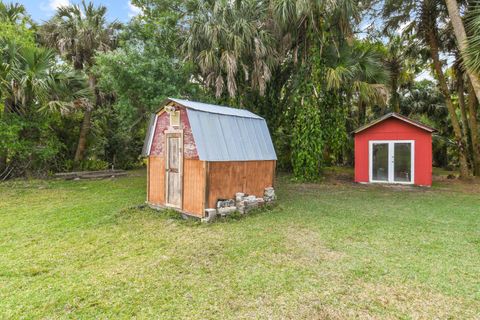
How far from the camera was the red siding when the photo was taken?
953 cm

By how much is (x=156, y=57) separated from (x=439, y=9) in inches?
424

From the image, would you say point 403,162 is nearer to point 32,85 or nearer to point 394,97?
point 394,97

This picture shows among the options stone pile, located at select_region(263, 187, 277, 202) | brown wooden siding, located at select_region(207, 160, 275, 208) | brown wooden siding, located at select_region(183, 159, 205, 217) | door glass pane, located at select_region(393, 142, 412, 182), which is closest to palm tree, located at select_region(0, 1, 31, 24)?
brown wooden siding, located at select_region(183, 159, 205, 217)

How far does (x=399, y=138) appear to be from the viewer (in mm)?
9914

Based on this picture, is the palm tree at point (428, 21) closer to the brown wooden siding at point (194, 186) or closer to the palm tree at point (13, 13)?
the brown wooden siding at point (194, 186)

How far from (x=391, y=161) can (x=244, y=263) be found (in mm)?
8706

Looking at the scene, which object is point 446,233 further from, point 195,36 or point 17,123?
point 17,123

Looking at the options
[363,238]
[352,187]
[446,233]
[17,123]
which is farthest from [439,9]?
[17,123]

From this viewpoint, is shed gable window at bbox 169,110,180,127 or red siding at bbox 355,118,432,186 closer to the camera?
shed gable window at bbox 169,110,180,127

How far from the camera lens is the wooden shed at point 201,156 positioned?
206 inches

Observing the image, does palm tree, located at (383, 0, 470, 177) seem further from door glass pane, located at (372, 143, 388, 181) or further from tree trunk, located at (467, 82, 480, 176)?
door glass pane, located at (372, 143, 388, 181)

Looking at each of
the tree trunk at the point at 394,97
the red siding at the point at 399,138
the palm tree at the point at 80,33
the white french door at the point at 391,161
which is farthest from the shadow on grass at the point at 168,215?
the tree trunk at the point at 394,97

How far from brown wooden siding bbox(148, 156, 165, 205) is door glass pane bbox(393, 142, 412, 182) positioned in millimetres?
8295

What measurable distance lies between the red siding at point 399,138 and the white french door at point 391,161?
0.46 feet
